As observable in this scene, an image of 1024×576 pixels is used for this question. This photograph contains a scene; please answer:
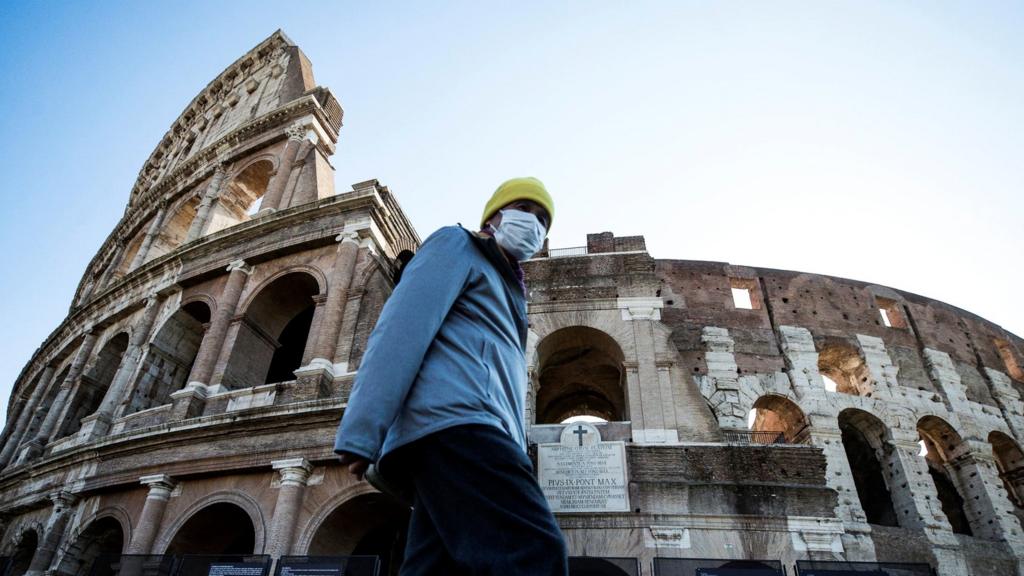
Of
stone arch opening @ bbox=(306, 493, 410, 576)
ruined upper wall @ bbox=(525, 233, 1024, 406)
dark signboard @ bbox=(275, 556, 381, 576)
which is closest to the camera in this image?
dark signboard @ bbox=(275, 556, 381, 576)

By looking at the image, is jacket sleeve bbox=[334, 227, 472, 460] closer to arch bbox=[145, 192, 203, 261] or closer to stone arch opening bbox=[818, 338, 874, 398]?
stone arch opening bbox=[818, 338, 874, 398]

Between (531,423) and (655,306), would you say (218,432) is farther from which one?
(655,306)

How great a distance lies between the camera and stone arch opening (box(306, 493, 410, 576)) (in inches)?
363

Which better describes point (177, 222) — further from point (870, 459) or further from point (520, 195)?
point (870, 459)

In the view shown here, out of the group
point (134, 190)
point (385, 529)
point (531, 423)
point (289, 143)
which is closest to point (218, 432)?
point (385, 529)

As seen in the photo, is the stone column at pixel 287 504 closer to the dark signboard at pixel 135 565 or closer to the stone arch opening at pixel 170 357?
the dark signboard at pixel 135 565

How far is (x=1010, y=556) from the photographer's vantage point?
13211mm

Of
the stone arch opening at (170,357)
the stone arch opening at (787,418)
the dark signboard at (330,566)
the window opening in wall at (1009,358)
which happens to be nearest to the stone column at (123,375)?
the stone arch opening at (170,357)

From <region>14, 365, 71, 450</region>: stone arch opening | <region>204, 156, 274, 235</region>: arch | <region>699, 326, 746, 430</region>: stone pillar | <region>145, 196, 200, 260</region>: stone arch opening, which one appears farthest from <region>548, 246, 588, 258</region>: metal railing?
<region>14, 365, 71, 450</region>: stone arch opening

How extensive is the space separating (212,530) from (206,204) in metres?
9.74

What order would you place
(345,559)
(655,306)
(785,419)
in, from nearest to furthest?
1. (345,559)
2. (655,306)
3. (785,419)

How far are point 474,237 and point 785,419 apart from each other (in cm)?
1532

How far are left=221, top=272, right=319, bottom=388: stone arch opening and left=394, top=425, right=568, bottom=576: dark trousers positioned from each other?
11363mm

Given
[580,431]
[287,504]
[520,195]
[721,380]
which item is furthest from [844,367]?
[520,195]
